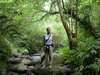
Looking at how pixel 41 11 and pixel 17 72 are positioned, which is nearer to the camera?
pixel 17 72

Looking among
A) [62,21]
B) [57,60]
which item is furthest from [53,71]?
[62,21]

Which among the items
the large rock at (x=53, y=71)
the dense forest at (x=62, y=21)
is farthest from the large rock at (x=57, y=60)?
the large rock at (x=53, y=71)

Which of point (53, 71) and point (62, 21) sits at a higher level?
point (62, 21)

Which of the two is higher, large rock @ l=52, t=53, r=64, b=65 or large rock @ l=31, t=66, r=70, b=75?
large rock @ l=31, t=66, r=70, b=75

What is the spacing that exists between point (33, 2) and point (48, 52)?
3.57 m

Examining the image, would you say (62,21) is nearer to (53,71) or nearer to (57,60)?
(57,60)

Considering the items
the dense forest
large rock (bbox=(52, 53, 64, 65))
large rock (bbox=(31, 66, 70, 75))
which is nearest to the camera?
large rock (bbox=(31, 66, 70, 75))

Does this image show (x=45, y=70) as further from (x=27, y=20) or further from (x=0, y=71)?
(x=27, y=20)

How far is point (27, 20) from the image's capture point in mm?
9203

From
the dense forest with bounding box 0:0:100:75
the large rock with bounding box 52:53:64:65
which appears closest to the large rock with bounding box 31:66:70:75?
the dense forest with bounding box 0:0:100:75

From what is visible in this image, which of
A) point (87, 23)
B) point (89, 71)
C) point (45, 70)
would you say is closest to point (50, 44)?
point (45, 70)

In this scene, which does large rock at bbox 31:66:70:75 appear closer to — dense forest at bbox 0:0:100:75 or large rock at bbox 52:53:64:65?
dense forest at bbox 0:0:100:75

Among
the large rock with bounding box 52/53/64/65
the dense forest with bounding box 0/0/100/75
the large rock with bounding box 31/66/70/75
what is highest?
the dense forest with bounding box 0/0/100/75

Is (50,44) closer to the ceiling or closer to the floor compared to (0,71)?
closer to the ceiling
